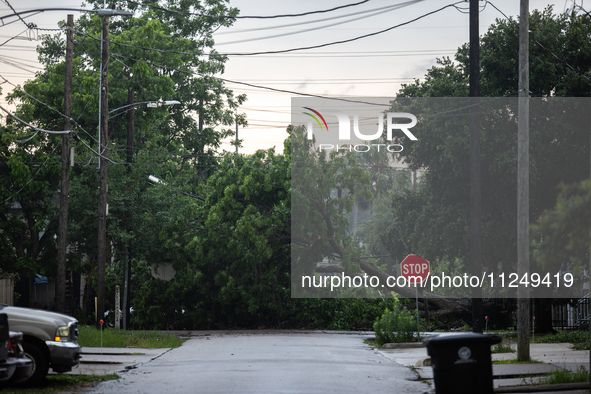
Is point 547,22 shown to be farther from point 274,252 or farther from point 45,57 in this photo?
point 45,57

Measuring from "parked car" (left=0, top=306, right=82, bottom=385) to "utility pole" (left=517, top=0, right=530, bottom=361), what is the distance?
29.9ft

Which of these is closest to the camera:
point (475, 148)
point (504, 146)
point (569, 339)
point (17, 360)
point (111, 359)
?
point (17, 360)

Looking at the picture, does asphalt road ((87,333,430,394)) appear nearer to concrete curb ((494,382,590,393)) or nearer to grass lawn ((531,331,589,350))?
concrete curb ((494,382,590,393))

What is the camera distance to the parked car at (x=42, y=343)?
1136 cm

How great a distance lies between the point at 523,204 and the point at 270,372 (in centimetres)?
650

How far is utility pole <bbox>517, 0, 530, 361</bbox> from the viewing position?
14969 millimetres

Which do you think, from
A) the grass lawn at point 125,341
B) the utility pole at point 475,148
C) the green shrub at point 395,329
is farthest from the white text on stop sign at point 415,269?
the grass lawn at point 125,341

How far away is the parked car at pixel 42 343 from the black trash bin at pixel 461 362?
6.35 meters

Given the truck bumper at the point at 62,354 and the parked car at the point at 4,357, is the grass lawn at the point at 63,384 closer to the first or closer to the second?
the truck bumper at the point at 62,354

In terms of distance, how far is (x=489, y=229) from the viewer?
24500mm

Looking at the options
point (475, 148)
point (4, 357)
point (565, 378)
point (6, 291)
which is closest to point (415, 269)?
point (475, 148)

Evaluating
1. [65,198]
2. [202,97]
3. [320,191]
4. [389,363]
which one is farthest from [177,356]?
[202,97]

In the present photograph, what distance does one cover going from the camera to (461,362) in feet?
26.5

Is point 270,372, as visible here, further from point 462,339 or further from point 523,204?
point 523,204
